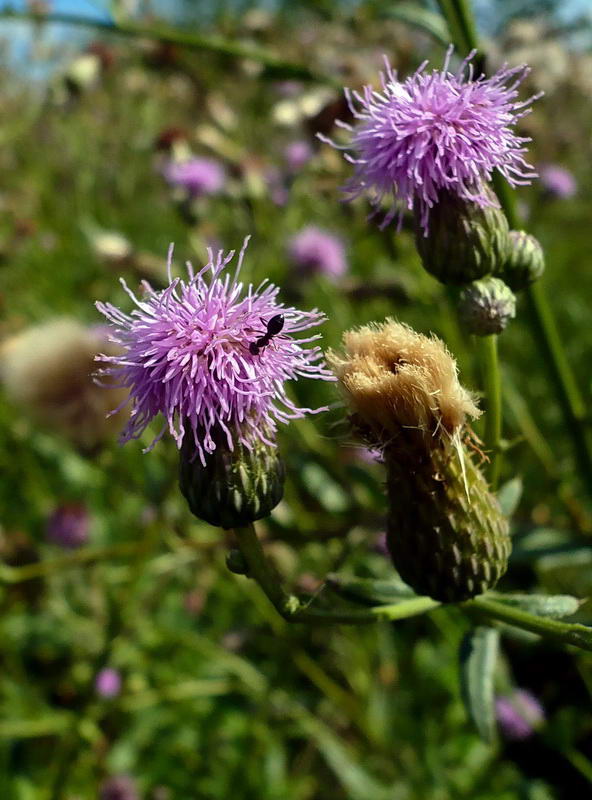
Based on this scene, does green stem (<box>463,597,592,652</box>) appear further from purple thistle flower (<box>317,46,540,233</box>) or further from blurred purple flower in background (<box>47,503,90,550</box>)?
blurred purple flower in background (<box>47,503,90,550</box>)

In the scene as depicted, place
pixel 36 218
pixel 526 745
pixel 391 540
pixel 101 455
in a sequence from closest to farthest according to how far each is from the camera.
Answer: pixel 391 540
pixel 101 455
pixel 526 745
pixel 36 218

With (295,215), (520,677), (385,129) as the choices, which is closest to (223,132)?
(295,215)

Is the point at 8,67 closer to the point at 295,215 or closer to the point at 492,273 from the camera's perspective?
the point at 295,215

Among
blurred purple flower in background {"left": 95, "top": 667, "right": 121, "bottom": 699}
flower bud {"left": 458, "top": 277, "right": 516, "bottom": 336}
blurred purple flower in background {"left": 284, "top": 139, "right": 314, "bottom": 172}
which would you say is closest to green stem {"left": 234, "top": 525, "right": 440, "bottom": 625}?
flower bud {"left": 458, "top": 277, "right": 516, "bottom": 336}

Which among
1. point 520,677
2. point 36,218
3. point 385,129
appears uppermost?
point 36,218

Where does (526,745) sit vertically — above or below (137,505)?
below

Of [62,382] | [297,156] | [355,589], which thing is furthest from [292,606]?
[297,156]

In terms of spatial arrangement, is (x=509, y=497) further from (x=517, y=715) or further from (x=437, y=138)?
(x=517, y=715)
